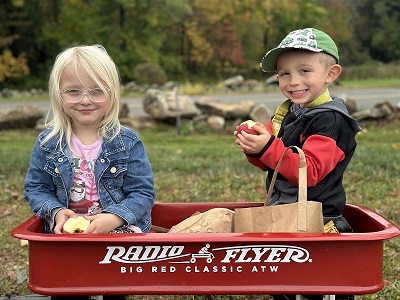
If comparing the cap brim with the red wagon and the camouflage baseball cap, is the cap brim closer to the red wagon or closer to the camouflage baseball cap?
the camouflage baseball cap

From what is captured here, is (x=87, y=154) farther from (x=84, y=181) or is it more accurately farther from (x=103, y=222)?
(x=103, y=222)

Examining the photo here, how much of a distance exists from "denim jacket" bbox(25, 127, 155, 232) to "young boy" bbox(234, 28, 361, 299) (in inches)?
22.7

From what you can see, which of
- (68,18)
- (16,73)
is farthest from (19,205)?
(68,18)

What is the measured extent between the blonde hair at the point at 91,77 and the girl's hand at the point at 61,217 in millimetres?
375

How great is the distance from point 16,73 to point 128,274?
111 feet

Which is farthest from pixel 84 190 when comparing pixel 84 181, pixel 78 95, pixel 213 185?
pixel 213 185

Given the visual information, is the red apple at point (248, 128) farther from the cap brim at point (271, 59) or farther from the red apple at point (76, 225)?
the red apple at point (76, 225)

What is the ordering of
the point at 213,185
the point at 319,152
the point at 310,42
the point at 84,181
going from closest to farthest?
the point at 319,152, the point at 310,42, the point at 84,181, the point at 213,185

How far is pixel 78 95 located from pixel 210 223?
3.09ft

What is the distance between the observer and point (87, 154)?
3.21 meters

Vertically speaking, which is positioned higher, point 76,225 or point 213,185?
point 76,225

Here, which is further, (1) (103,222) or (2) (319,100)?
(2) (319,100)

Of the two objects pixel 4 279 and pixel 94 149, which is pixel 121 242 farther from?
pixel 4 279

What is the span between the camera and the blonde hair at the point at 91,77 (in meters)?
3.13
